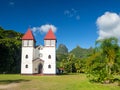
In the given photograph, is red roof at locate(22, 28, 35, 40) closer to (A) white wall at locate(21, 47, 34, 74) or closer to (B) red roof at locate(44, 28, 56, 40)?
(A) white wall at locate(21, 47, 34, 74)

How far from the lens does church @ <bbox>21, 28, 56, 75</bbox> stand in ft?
174

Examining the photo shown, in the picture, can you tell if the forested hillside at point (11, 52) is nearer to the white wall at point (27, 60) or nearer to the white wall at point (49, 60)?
the white wall at point (27, 60)

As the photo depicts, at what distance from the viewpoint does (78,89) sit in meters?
19.9

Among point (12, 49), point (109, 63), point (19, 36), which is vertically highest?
point (19, 36)

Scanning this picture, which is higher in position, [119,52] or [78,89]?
[119,52]

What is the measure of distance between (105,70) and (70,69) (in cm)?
4626

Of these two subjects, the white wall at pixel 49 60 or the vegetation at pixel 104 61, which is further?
the white wall at pixel 49 60

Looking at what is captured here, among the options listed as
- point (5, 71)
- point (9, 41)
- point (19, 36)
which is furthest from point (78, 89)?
point (19, 36)

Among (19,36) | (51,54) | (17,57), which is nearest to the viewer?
(51,54)

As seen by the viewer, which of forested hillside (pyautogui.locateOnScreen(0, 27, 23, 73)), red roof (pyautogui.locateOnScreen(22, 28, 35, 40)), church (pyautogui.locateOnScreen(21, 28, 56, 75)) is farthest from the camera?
Result: forested hillside (pyautogui.locateOnScreen(0, 27, 23, 73))

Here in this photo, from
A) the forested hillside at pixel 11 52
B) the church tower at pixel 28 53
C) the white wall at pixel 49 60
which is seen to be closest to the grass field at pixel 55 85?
the white wall at pixel 49 60

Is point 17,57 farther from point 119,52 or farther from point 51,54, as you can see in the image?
point 119,52

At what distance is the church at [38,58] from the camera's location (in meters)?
53.1

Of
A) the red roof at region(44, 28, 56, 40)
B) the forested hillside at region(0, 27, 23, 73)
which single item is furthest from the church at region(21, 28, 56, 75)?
the forested hillside at region(0, 27, 23, 73)
